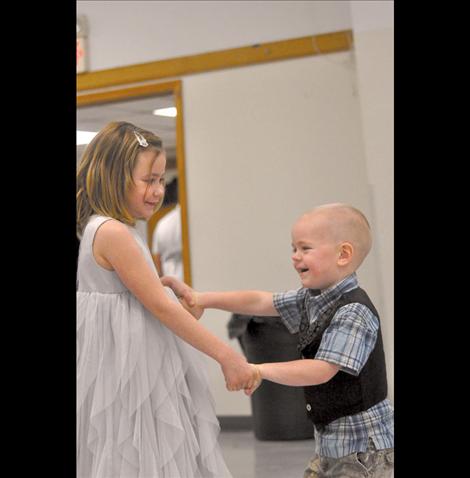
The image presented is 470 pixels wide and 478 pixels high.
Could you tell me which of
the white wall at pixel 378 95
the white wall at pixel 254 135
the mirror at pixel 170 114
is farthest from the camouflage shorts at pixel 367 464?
the mirror at pixel 170 114

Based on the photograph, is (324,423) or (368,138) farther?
(368,138)

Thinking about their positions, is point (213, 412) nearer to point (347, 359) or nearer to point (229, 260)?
point (347, 359)

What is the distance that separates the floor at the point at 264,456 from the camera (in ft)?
6.98

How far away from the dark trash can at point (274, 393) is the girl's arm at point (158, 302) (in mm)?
1975

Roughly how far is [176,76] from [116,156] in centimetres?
276

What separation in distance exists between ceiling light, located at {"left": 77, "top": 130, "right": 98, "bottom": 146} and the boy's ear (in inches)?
22.6

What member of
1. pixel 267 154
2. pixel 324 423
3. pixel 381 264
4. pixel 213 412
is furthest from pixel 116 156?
pixel 267 154

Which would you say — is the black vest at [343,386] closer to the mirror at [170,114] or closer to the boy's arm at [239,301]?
the boy's arm at [239,301]

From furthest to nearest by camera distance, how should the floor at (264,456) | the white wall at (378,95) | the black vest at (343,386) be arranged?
the white wall at (378,95), the floor at (264,456), the black vest at (343,386)

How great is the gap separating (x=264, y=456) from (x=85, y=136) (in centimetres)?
148

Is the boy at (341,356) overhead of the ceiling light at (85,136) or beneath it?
beneath

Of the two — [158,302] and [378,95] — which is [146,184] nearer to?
[158,302]

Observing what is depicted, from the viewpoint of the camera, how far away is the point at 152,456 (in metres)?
1.42

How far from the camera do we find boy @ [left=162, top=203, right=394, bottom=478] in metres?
1.49
